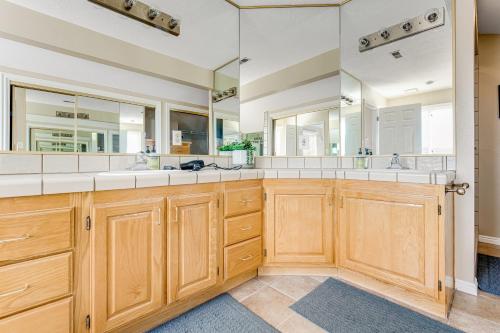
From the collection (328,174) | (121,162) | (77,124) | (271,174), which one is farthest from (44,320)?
(328,174)

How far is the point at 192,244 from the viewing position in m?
1.45

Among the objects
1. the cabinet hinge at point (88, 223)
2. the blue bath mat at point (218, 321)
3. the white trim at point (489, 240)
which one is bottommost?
the blue bath mat at point (218, 321)

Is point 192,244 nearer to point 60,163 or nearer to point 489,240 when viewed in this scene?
point 60,163

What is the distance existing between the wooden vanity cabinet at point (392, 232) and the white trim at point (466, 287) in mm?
562

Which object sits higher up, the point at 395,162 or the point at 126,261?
the point at 395,162

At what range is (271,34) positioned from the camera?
2.46 m

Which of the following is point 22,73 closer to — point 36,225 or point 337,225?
point 36,225

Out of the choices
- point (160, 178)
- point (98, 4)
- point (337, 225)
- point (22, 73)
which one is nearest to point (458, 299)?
point (337, 225)

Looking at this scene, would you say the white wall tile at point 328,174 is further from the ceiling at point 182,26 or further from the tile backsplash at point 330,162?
the ceiling at point 182,26

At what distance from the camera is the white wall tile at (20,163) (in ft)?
4.16

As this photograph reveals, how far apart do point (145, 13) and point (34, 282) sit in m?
1.86

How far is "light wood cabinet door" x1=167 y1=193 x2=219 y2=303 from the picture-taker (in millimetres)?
1362

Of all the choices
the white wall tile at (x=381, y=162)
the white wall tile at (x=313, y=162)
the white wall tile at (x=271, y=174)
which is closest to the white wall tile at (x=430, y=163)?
the white wall tile at (x=381, y=162)

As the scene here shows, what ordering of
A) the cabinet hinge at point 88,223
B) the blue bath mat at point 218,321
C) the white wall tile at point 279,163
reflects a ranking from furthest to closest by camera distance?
the white wall tile at point 279,163
the blue bath mat at point 218,321
the cabinet hinge at point 88,223
